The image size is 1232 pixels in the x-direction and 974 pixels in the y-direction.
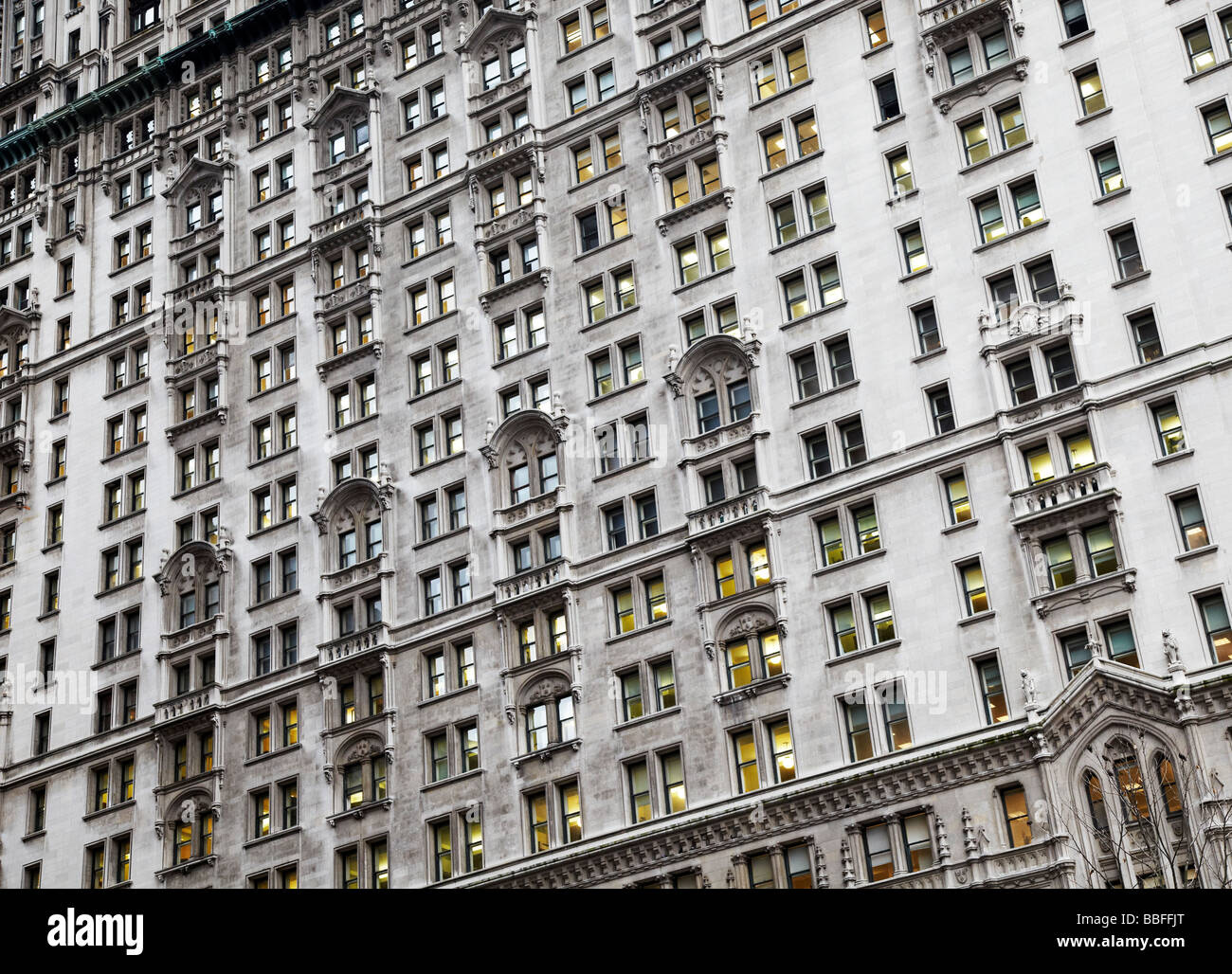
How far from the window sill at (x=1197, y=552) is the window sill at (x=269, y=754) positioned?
32785 millimetres

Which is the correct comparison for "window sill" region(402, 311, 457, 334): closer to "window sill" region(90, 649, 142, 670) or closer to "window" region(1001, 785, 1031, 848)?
"window sill" region(90, 649, 142, 670)

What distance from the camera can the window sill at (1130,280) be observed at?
179ft

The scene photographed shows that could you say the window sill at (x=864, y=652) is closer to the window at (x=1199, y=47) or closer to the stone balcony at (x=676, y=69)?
the window at (x=1199, y=47)

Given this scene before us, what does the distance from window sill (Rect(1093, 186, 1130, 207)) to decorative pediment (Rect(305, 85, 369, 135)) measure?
112 ft

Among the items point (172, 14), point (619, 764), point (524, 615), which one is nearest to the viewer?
point (619, 764)

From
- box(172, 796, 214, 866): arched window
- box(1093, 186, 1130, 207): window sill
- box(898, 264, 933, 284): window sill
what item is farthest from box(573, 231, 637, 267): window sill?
box(172, 796, 214, 866): arched window

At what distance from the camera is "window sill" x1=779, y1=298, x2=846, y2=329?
60219mm

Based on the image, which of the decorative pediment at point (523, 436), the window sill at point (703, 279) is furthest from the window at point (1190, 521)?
the decorative pediment at point (523, 436)

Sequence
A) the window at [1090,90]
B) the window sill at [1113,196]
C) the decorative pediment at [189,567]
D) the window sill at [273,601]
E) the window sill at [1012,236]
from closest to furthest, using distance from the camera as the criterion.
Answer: the window sill at [1113,196]
the window sill at [1012,236]
the window at [1090,90]
the window sill at [273,601]
the decorative pediment at [189,567]

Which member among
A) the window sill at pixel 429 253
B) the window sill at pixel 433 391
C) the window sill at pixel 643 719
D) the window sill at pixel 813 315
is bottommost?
the window sill at pixel 643 719
